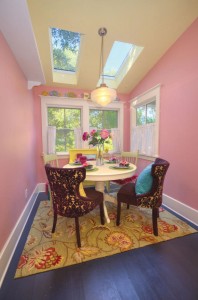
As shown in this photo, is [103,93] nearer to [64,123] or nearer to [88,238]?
[64,123]

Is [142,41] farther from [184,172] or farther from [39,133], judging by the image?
[39,133]

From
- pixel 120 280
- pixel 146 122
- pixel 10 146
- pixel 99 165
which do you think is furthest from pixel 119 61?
pixel 120 280

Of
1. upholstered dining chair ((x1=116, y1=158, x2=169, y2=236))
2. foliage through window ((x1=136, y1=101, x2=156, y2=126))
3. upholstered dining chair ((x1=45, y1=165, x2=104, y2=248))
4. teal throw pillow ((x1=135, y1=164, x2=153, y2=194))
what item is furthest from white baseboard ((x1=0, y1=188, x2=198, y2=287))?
foliage through window ((x1=136, y1=101, x2=156, y2=126))

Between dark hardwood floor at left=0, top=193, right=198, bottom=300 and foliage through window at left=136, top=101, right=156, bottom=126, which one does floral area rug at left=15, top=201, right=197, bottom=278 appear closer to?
dark hardwood floor at left=0, top=193, right=198, bottom=300

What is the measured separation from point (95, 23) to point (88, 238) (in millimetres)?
2905

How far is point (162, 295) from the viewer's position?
1145 mm

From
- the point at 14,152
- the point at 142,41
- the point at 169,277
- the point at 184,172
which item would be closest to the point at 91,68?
the point at 142,41

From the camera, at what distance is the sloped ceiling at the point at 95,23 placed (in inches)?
65.1

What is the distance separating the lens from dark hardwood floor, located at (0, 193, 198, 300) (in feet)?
3.77

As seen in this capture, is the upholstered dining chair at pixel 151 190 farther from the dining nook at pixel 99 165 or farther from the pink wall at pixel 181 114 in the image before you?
the pink wall at pixel 181 114

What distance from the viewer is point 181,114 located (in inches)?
90.5

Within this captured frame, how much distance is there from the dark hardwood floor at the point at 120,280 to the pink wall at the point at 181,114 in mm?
997

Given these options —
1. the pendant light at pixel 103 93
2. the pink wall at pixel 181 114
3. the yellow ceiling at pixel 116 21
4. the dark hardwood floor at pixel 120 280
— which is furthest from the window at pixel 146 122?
the dark hardwood floor at pixel 120 280

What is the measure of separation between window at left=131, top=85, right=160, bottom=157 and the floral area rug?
1.34m
